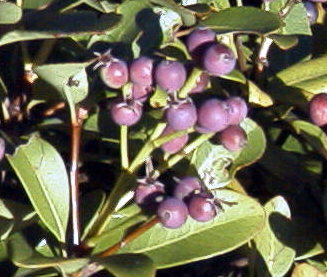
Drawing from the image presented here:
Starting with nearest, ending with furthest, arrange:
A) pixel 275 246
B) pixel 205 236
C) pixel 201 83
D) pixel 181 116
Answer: pixel 181 116
pixel 201 83
pixel 205 236
pixel 275 246

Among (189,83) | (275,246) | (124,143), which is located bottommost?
(275,246)

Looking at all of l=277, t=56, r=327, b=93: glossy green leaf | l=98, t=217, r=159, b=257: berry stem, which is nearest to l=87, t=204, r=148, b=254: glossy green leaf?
l=98, t=217, r=159, b=257: berry stem

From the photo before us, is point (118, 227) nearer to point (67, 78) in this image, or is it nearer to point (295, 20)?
point (67, 78)

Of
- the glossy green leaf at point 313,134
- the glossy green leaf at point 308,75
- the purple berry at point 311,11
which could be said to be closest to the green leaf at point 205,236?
the glossy green leaf at point 313,134

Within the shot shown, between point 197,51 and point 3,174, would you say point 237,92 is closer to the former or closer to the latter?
point 197,51

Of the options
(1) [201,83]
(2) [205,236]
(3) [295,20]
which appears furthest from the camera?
(3) [295,20]

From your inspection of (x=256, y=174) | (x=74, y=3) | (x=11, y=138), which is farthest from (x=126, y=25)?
(x=256, y=174)

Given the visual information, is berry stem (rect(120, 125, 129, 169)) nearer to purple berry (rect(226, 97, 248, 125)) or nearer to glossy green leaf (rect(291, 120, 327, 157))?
purple berry (rect(226, 97, 248, 125))

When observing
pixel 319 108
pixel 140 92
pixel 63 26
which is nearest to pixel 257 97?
pixel 319 108
